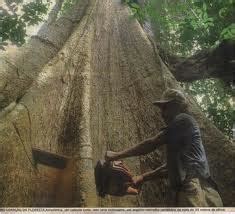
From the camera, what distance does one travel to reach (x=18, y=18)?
3.69m

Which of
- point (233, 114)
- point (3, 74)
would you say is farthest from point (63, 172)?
point (233, 114)

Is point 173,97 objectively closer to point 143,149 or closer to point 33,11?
A: point 143,149

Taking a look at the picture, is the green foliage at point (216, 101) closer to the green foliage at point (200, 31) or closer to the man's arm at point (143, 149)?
the green foliage at point (200, 31)

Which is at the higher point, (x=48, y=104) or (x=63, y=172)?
(x=48, y=104)

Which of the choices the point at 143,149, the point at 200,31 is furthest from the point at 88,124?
the point at 200,31

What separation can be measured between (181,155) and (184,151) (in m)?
0.03

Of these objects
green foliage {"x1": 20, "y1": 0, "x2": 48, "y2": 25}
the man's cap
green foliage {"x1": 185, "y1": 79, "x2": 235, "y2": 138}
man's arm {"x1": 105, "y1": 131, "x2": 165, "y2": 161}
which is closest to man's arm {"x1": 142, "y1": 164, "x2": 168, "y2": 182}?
man's arm {"x1": 105, "y1": 131, "x2": 165, "y2": 161}

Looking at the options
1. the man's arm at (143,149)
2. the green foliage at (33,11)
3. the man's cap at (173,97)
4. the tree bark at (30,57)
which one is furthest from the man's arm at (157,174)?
the green foliage at (33,11)

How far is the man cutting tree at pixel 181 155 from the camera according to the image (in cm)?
230

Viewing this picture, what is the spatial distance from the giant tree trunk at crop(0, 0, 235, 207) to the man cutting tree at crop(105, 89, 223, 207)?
7 centimetres

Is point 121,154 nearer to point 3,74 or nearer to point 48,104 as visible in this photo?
point 48,104

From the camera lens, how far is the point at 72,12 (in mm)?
3570

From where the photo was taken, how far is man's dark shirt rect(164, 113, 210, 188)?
7.67 feet

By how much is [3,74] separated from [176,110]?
1317 mm
